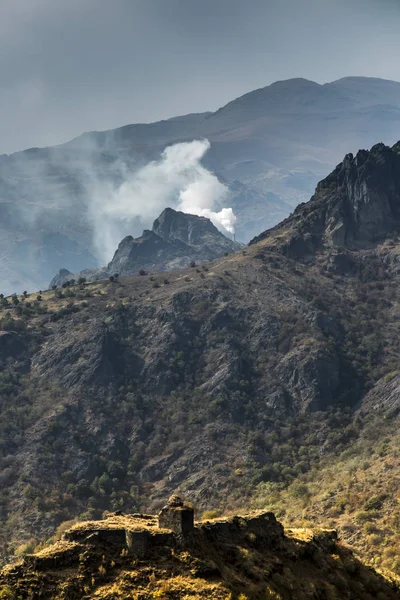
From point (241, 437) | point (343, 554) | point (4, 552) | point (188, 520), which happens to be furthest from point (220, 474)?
point (188, 520)

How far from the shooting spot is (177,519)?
41.7 m

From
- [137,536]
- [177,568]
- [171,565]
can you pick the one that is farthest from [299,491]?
[177,568]

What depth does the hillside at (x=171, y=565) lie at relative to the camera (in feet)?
123

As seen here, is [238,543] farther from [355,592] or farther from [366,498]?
[366,498]

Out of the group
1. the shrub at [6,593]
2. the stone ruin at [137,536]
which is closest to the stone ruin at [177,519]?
the stone ruin at [137,536]

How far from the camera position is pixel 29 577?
37625mm

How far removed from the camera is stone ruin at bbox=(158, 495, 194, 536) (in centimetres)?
4156

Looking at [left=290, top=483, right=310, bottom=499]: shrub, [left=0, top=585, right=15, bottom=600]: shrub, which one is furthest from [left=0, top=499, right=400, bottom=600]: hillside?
[left=290, top=483, right=310, bottom=499]: shrub

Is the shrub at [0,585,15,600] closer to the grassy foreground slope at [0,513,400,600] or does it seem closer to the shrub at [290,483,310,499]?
the grassy foreground slope at [0,513,400,600]

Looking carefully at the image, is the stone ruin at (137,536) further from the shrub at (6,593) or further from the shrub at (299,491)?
the shrub at (299,491)

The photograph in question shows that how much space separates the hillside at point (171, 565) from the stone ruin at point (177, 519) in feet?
0.21

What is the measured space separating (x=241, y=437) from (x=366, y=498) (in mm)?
72024

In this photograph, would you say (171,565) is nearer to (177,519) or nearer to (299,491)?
(177,519)

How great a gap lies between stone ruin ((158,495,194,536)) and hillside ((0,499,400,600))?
0.21ft
